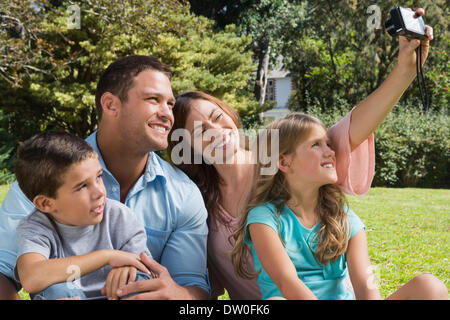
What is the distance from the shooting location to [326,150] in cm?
230

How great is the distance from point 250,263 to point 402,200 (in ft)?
28.2

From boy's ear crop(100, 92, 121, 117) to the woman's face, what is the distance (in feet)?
1.59

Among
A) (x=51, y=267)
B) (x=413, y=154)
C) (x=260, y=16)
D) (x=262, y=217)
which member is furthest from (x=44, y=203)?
(x=260, y=16)

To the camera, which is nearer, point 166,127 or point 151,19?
point 166,127

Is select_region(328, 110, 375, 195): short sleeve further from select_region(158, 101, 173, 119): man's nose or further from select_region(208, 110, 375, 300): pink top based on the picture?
select_region(158, 101, 173, 119): man's nose

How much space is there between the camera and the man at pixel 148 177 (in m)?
2.39

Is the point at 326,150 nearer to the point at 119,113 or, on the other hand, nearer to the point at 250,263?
the point at 250,263

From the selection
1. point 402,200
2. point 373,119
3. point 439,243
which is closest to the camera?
point 373,119

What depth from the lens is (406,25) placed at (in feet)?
6.63

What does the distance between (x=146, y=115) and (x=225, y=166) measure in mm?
615

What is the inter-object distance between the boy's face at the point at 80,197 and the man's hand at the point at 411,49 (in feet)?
4.79

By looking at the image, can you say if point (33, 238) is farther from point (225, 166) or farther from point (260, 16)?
point (260, 16)

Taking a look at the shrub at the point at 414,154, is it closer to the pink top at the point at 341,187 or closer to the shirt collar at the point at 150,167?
the pink top at the point at 341,187
